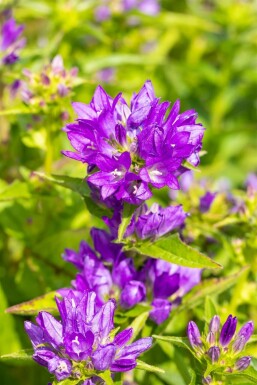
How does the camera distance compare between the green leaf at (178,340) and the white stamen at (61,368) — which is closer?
the white stamen at (61,368)

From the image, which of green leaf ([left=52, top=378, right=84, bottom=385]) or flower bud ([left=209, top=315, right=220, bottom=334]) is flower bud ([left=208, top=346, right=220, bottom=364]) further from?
green leaf ([left=52, top=378, right=84, bottom=385])

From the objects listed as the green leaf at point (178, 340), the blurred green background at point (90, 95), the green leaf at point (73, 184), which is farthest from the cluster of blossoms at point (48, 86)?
the green leaf at point (178, 340)

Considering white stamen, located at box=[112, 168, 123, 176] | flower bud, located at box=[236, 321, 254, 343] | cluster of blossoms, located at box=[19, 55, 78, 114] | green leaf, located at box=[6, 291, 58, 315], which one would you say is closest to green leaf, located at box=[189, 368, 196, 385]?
flower bud, located at box=[236, 321, 254, 343]

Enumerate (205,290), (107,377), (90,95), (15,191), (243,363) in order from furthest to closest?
(90,95), (15,191), (205,290), (243,363), (107,377)

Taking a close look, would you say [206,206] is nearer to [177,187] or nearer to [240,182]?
[177,187]

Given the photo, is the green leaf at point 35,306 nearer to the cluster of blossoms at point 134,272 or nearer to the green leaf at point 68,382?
the cluster of blossoms at point 134,272

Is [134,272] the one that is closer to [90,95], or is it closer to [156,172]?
[156,172]

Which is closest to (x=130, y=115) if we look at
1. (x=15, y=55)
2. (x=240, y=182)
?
(x=15, y=55)

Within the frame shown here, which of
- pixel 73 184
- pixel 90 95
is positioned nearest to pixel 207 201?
pixel 73 184
